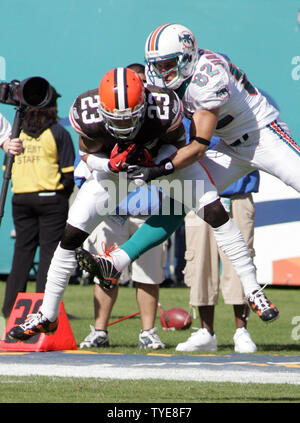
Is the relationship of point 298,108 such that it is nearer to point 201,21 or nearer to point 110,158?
point 201,21

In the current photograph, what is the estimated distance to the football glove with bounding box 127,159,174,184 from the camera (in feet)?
17.2

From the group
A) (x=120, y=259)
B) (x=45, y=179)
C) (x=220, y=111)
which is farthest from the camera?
(x=45, y=179)

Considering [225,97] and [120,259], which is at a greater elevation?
[225,97]

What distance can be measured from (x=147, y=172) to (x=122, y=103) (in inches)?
17.0

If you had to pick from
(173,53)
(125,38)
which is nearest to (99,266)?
(173,53)

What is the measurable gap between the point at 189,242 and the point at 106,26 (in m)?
5.40

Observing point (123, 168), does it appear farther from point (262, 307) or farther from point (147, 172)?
point (262, 307)

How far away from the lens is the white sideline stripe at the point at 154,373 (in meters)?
5.06

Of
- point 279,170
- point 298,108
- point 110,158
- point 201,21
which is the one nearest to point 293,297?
point 298,108

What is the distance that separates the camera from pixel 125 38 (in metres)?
11.6

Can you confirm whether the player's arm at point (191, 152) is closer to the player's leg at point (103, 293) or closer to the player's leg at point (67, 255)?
the player's leg at point (67, 255)

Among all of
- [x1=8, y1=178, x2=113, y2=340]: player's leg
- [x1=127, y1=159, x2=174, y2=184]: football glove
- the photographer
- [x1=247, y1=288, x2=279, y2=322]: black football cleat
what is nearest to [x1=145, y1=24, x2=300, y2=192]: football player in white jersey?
[x1=127, y1=159, x2=174, y2=184]: football glove

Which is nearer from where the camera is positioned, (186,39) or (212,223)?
(212,223)

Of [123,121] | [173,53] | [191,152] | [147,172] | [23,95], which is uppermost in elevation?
[173,53]
